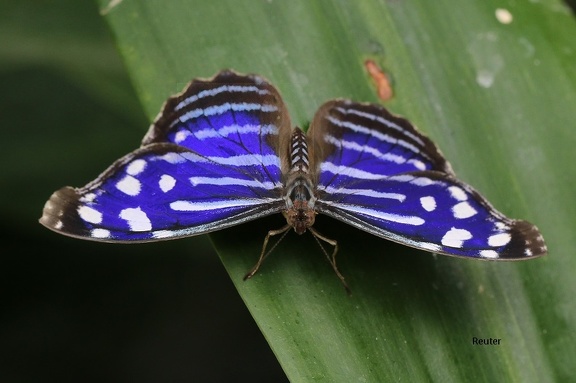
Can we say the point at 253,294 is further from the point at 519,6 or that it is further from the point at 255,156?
the point at 519,6

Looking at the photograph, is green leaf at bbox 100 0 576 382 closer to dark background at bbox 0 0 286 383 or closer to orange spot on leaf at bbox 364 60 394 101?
orange spot on leaf at bbox 364 60 394 101

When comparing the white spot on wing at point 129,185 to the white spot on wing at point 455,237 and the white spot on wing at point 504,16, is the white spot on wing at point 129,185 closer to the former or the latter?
the white spot on wing at point 455,237

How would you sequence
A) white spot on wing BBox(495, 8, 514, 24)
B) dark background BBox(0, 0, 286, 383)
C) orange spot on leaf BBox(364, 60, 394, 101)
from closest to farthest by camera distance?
orange spot on leaf BBox(364, 60, 394, 101) → white spot on wing BBox(495, 8, 514, 24) → dark background BBox(0, 0, 286, 383)

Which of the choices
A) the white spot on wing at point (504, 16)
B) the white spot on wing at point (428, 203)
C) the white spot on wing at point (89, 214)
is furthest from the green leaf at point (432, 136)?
the white spot on wing at point (89, 214)

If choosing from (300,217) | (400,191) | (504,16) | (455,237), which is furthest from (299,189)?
(504,16)

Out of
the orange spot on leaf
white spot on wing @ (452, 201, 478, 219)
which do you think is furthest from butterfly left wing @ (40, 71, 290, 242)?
white spot on wing @ (452, 201, 478, 219)
